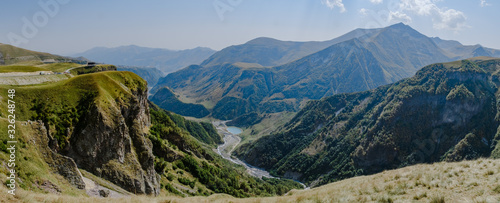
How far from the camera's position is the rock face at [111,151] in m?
49.5

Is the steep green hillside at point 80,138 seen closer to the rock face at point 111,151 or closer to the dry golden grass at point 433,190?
the rock face at point 111,151

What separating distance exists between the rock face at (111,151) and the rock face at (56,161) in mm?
7660

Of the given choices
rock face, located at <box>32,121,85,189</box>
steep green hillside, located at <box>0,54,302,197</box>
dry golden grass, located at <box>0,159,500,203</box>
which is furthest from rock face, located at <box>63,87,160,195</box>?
dry golden grass, located at <box>0,159,500,203</box>

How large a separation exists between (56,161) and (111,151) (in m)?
14.2

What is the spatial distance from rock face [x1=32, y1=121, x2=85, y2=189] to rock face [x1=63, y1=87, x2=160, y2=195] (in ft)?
25.1

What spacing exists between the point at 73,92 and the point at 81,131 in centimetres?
1136

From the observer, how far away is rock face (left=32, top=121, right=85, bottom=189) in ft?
127

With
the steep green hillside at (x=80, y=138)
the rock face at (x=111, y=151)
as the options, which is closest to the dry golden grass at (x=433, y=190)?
the steep green hillside at (x=80, y=138)

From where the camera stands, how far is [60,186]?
35000 millimetres

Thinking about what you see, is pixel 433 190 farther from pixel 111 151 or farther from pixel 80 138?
pixel 80 138

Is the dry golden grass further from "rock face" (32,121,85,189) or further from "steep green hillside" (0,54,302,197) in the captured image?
"rock face" (32,121,85,189)

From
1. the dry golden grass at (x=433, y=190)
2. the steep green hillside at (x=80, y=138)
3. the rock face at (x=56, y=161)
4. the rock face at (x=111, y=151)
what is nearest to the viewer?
the dry golden grass at (x=433, y=190)

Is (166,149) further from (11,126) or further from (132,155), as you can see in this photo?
(11,126)

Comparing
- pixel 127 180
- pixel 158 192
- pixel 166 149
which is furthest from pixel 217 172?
pixel 127 180
